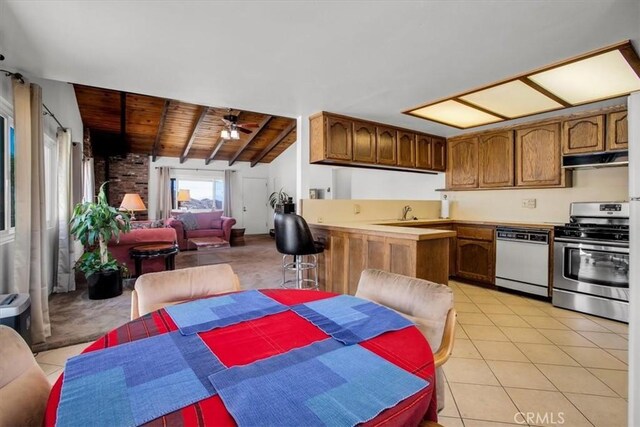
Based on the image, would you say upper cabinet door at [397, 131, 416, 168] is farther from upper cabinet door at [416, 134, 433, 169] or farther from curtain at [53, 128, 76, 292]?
curtain at [53, 128, 76, 292]

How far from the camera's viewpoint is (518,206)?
4.09 metres

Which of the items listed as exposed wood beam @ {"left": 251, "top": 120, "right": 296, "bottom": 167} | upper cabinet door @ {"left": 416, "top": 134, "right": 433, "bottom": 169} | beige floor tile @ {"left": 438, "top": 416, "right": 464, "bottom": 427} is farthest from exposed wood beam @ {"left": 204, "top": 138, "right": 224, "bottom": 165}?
beige floor tile @ {"left": 438, "top": 416, "right": 464, "bottom": 427}

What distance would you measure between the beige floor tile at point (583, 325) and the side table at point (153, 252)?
14.9ft

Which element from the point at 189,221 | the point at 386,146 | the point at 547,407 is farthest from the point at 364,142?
the point at 189,221

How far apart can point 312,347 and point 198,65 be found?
2.26 meters

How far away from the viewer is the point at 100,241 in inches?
130

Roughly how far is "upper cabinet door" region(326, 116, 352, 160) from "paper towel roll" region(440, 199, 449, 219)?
213 cm

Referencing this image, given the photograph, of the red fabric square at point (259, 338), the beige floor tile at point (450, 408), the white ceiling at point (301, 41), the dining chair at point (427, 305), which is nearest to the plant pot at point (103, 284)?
the white ceiling at point (301, 41)

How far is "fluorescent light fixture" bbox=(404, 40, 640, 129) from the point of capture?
7.19 ft

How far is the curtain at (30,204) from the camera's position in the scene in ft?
7.38

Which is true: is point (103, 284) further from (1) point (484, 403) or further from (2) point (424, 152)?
(2) point (424, 152)

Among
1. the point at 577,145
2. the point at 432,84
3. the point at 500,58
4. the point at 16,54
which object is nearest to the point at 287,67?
the point at 432,84

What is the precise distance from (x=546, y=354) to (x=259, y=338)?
2445mm

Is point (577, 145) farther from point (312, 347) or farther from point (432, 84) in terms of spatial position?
point (312, 347)
